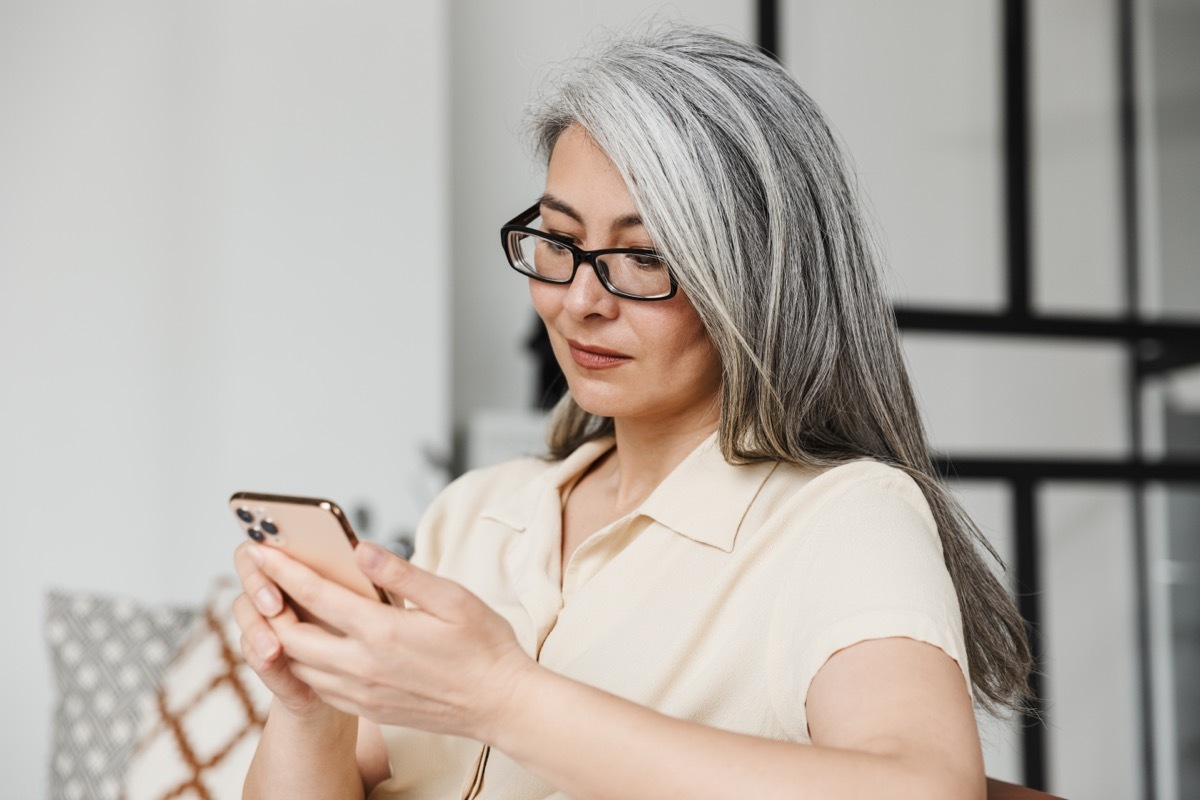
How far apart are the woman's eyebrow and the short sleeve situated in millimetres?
286

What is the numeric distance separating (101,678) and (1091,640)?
2.69m

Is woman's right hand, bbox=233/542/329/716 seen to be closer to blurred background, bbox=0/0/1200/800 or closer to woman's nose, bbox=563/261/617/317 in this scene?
woman's nose, bbox=563/261/617/317

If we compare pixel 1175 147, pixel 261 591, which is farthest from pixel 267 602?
pixel 1175 147

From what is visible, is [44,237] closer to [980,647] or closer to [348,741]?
[348,741]

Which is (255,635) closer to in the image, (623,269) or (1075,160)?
(623,269)

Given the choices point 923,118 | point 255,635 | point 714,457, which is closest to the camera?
point 255,635

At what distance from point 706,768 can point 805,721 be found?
0.18 meters

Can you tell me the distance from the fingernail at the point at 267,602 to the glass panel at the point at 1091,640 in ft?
9.51

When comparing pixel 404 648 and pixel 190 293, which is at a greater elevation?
pixel 190 293

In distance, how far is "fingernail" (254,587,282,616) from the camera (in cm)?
77

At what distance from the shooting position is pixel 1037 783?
3137 millimetres

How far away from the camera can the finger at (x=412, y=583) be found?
0.68m

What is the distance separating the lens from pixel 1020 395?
3.28 meters

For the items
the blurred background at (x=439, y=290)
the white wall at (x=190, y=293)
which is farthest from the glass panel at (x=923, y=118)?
the white wall at (x=190, y=293)
